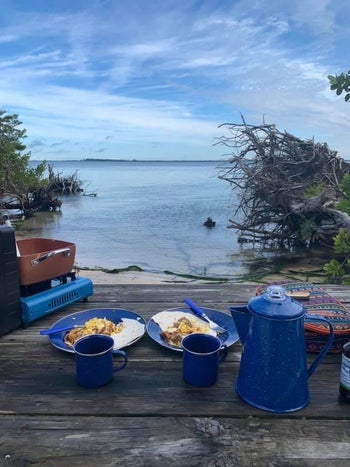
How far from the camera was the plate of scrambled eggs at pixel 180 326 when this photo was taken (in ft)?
5.47

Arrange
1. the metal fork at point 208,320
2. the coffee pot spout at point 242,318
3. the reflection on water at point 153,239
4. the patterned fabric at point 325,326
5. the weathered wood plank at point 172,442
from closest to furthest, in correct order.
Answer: the weathered wood plank at point 172,442 → the coffee pot spout at point 242,318 → the patterned fabric at point 325,326 → the metal fork at point 208,320 → the reflection on water at point 153,239

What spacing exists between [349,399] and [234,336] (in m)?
0.59

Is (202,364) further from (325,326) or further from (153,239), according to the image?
(153,239)

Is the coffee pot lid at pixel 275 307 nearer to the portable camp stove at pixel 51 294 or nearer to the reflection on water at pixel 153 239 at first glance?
the portable camp stove at pixel 51 294

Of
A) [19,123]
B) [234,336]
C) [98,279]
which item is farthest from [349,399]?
[19,123]

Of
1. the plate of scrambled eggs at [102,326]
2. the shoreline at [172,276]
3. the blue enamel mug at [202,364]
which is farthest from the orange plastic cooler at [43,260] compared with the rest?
the shoreline at [172,276]

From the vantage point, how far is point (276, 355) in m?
1.15

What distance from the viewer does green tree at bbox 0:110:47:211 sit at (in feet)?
49.4

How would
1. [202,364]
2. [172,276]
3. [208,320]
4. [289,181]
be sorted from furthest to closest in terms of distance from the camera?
[289,181], [172,276], [208,320], [202,364]

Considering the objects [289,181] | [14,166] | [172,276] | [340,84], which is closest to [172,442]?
[340,84]

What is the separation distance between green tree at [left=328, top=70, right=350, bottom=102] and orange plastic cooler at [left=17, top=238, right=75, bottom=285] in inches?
73.4

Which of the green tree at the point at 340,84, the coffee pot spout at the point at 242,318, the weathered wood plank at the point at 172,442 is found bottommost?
the weathered wood plank at the point at 172,442

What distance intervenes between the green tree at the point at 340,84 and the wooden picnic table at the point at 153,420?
1582mm

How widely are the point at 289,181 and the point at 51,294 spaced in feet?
27.9
